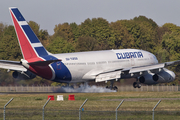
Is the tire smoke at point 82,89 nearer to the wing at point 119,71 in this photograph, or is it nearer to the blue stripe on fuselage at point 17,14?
the wing at point 119,71

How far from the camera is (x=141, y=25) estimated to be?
A: 148375 mm

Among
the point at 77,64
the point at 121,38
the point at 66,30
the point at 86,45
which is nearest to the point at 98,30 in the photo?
the point at 121,38

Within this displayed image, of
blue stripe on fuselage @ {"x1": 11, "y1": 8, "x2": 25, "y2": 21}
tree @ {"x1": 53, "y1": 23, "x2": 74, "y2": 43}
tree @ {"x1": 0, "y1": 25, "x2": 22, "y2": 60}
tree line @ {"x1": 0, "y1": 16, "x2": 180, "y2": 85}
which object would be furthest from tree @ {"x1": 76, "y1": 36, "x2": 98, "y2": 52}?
blue stripe on fuselage @ {"x1": 11, "y1": 8, "x2": 25, "y2": 21}

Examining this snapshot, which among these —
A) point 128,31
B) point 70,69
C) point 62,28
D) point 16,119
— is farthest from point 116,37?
point 16,119

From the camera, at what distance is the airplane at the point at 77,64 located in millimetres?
44250

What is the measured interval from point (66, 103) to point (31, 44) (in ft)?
41.4

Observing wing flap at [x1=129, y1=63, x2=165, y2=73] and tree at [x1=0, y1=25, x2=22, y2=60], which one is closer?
wing flap at [x1=129, y1=63, x2=165, y2=73]

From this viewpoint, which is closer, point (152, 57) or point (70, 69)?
point (70, 69)

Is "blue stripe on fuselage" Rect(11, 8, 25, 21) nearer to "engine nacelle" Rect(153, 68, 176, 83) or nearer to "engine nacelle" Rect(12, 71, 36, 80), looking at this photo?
"engine nacelle" Rect(12, 71, 36, 80)

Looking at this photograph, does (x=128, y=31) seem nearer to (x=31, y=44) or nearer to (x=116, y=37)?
(x=116, y=37)

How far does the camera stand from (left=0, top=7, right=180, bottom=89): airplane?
145ft

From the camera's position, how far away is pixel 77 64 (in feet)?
160

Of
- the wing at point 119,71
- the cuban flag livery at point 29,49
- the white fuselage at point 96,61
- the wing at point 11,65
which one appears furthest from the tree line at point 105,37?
the cuban flag livery at point 29,49

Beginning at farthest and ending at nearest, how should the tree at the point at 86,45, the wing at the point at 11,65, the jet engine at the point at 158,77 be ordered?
1. the tree at the point at 86,45
2. the jet engine at the point at 158,77
3. the wing at the point at 11,65
